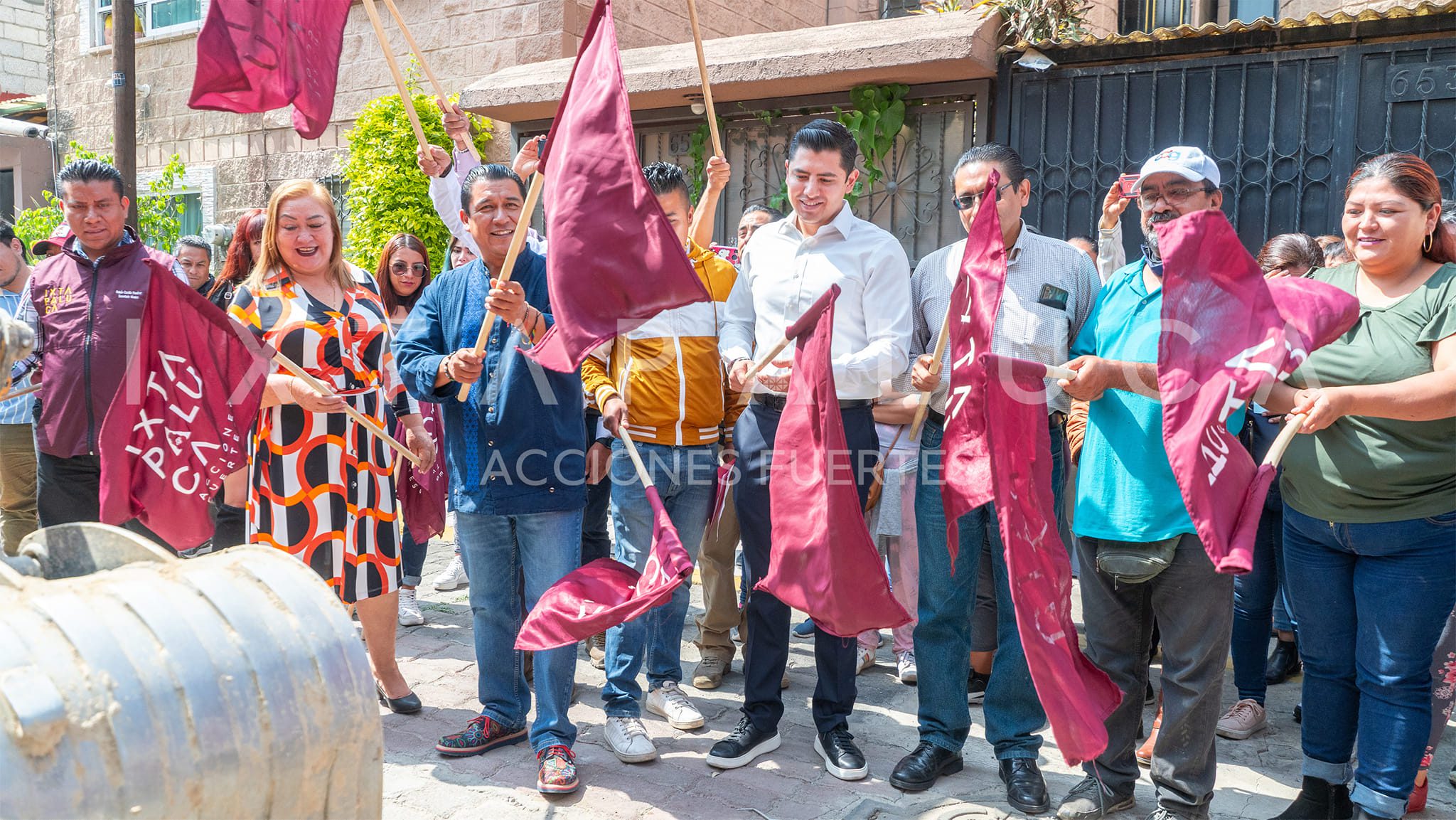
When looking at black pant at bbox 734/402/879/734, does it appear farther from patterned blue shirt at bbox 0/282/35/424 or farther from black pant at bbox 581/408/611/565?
patterned blue shirt at bbox 0/282/35/424

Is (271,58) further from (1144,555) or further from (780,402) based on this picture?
(1144,555)

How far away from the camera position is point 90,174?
15.0 feet

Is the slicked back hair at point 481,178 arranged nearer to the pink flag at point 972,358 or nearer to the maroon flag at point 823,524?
the maroon flag at point 823,524

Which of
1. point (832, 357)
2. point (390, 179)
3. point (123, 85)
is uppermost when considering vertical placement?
point (123, 85)

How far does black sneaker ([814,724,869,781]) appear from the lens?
378cm

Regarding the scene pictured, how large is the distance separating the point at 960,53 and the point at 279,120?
782 cm

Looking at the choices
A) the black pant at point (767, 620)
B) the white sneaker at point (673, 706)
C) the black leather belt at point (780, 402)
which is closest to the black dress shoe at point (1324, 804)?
the black pant at point (767, 620)

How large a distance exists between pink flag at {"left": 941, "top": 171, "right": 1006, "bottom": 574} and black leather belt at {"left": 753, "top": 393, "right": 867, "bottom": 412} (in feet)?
1.40

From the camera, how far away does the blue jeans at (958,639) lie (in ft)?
12.0

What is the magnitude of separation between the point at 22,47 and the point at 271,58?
58.7 feet

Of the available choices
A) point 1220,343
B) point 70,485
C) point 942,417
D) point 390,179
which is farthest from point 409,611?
point 390,179

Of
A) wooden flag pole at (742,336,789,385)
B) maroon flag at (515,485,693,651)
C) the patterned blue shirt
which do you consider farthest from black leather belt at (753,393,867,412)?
the patterned blue shirt

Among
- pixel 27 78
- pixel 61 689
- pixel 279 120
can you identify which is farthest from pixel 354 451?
pixel 27 78

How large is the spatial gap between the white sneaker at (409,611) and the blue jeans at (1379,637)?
411 centimetres
